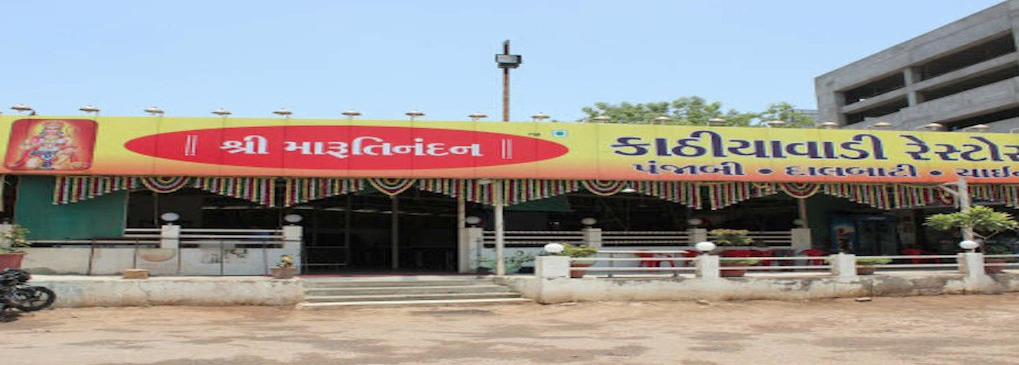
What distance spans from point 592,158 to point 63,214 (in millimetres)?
11896

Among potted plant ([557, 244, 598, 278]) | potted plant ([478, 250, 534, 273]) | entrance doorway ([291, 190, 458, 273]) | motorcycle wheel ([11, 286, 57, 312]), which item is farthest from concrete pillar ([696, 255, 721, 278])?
motorcycle wheel ([11, 286, 57, 312])

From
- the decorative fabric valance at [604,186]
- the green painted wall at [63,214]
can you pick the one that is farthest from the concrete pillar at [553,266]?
the green painted wall at [63,214]

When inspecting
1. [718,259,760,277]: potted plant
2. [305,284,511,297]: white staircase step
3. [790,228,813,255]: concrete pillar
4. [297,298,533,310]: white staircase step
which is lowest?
[297,298,533,310]: white staircase step

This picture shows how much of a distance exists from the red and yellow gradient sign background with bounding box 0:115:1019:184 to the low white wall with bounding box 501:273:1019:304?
9.41 ft

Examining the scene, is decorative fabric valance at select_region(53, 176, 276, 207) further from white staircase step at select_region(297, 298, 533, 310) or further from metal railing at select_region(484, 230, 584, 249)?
metal railing at select_region(484, 230, 584, 249)

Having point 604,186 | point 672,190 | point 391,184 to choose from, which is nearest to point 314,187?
point 391,184

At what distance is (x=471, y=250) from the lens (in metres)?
14.9

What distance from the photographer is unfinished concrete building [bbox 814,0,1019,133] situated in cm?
3650

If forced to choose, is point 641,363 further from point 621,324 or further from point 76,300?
point 76,300

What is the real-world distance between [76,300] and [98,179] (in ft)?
10.9

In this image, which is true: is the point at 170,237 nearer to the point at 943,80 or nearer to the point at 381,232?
the point at 381,232

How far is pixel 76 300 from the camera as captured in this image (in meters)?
11.2

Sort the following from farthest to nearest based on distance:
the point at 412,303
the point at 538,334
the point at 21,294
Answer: the point at 412,303
the point at 21,294
the point at 538,334

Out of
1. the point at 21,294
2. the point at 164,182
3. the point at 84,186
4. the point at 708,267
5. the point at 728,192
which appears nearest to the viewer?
the point at 21,294
